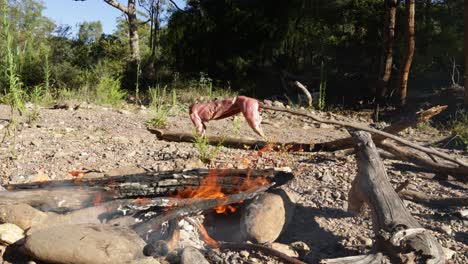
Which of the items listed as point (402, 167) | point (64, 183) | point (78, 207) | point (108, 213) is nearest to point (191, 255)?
point (108, 213)

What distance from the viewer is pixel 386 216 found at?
2.30 m

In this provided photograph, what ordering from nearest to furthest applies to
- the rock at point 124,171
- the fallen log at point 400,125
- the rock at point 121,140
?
the fallen log at point 400,125 < the rock at point 124,171 < the rock at point 121,140

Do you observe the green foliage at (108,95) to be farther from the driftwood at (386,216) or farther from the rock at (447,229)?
the rock at (447,229)

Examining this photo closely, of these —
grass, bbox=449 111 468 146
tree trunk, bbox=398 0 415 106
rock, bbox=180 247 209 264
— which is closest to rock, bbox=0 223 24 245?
rock, bbox=180 247 209 264

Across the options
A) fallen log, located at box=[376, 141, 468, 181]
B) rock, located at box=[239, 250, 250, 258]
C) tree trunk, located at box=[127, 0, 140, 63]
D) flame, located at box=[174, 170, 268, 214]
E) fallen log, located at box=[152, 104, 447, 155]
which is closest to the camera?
rock, located at box=[239, 250, 250, 258]

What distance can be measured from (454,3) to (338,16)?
2.51 meters

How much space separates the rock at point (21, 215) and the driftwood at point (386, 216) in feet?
5.56

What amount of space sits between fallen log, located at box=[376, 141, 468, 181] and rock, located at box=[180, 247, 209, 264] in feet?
6.80

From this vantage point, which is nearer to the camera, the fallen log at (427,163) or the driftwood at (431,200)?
the driftwood at (431,200)

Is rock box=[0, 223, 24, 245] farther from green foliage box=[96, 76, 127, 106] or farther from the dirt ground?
green foliage box=[96, 76, 127, 106]

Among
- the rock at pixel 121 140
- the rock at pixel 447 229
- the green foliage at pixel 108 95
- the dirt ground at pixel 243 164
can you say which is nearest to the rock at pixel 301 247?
the dirt ground at pixel 243 164

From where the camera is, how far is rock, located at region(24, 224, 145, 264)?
2.06m

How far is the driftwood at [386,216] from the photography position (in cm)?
203

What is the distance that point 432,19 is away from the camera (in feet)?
32.6
